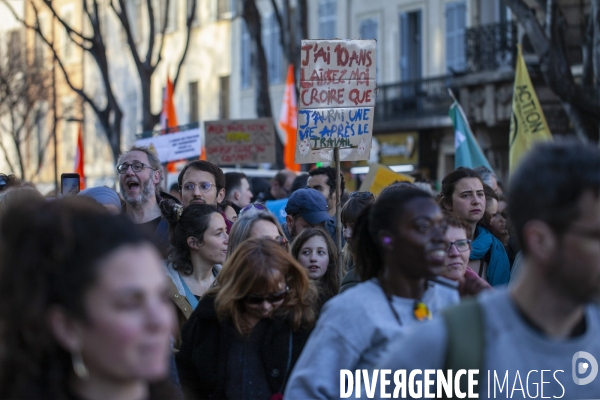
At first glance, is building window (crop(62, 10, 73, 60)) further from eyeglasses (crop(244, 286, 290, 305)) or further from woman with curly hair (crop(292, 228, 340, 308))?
eyeglasses (crop(244, 286, 290, 305))

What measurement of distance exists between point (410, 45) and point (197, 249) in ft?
74.5

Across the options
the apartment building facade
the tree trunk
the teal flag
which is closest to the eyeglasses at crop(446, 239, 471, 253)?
Answer: the teal flag

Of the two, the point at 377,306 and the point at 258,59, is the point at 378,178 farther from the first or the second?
the point at 258,59

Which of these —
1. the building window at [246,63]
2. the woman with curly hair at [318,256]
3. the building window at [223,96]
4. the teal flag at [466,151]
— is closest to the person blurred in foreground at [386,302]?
the woman with curly hair at [318,256]

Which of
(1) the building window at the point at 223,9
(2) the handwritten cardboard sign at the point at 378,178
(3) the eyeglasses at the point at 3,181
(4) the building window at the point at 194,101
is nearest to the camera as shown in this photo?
(3) the eyeglasses at the point at 3,181

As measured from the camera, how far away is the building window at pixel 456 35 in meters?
25.9

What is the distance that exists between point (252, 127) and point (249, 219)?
25.9 feet

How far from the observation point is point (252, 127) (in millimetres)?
13203

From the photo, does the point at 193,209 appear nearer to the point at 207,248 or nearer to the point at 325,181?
the point at 207,248

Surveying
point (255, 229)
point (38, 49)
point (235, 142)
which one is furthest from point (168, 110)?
point (38, 49)

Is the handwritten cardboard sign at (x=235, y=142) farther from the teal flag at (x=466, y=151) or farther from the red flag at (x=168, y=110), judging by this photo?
the red flag at (x=168, y=110)

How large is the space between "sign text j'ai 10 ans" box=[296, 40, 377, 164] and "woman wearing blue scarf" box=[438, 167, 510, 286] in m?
0.91

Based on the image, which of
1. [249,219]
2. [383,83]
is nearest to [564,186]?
[249,219]

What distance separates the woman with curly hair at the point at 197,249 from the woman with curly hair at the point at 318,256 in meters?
0.45
